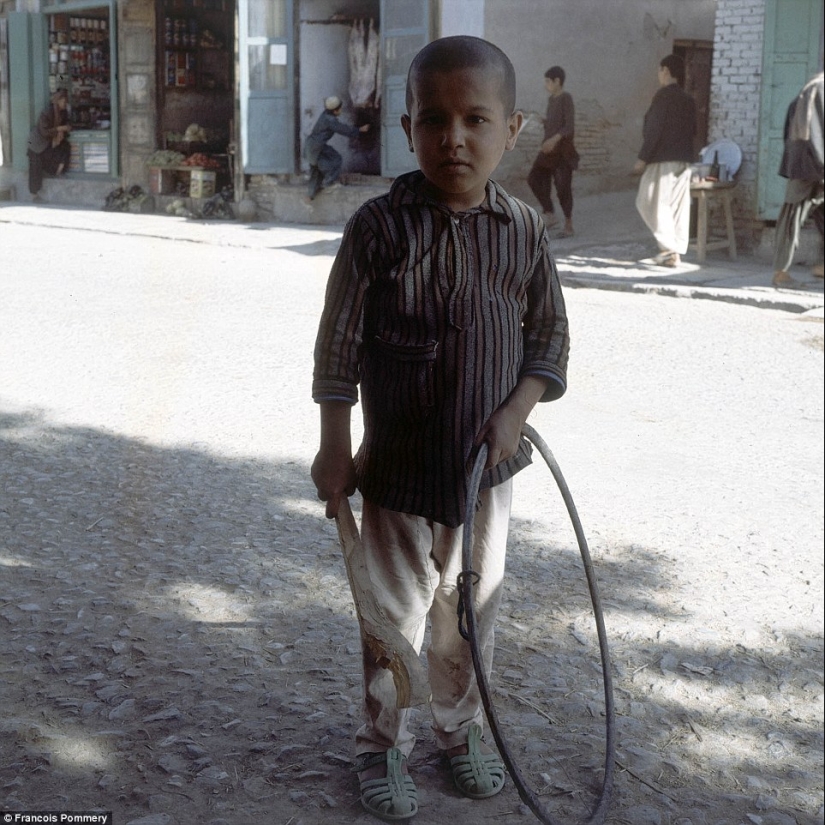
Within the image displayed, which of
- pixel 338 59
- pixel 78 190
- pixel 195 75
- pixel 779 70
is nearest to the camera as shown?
pixel 779 70

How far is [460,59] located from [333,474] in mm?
821

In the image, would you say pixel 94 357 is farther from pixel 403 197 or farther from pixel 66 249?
pixel 66 249

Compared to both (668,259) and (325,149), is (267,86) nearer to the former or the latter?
(325,149)

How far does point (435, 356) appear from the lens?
2225 mm

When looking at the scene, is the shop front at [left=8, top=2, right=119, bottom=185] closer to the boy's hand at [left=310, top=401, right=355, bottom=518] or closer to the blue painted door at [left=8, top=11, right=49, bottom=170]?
the blue painted door at [left=8, top=11, right=49, bottom=170]

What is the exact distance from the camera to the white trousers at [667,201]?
440 inches

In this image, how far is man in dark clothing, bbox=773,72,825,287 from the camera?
377 inches

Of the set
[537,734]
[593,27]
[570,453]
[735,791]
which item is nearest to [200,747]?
[537,734]

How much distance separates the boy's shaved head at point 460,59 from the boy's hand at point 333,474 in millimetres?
681

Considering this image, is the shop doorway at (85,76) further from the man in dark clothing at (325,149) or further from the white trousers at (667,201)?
the white trousers at (667,201)

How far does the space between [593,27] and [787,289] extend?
6561 mm

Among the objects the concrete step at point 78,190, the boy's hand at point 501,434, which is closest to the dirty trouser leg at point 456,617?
the boy's hand at point 501,434

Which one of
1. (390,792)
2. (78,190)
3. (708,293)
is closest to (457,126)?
(390,792)

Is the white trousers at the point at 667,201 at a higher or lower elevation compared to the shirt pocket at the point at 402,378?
higher
